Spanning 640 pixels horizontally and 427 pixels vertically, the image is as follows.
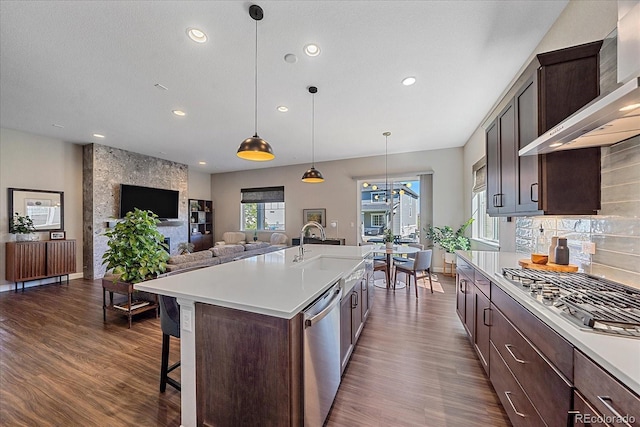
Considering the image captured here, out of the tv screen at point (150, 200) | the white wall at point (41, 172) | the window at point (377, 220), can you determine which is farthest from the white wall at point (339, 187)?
the white wall at point (41, 172)

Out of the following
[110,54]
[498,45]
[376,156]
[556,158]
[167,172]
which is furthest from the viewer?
[167,172]

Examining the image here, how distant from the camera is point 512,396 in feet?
4.58

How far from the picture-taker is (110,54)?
245 cm

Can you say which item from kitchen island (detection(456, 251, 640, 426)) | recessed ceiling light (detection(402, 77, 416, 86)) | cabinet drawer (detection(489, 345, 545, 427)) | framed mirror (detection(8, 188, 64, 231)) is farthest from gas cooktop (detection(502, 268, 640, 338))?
framed mirror (detection(8, 188, 64, 231))

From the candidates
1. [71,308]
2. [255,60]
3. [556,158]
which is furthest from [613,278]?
[71,308]

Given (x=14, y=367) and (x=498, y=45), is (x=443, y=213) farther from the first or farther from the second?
(x=14, y=367)

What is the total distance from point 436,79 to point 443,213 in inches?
148

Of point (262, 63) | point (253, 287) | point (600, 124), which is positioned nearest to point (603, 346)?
point (600, 124)

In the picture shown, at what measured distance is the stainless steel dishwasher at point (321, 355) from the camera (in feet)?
4.12

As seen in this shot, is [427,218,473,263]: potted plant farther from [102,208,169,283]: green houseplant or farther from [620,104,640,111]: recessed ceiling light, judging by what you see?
[102,208,169,283]: green houseplant

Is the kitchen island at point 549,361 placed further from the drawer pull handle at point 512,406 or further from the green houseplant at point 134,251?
the green houseplant at point 134,251

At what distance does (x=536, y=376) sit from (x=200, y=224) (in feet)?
29.6

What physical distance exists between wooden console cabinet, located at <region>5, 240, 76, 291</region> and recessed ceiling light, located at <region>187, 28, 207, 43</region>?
212 inches

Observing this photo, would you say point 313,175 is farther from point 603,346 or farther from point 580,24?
point 603,346
